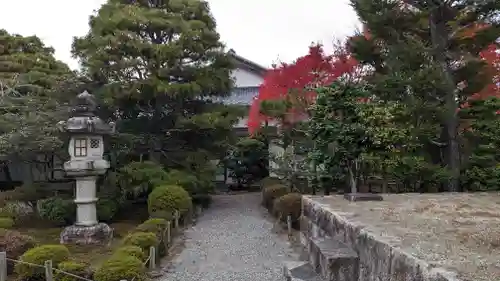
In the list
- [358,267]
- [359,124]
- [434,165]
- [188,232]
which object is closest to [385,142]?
[359,124]

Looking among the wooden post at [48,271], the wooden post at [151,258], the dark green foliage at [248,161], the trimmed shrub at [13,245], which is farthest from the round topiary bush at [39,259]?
the dark green foliage at [248,161]

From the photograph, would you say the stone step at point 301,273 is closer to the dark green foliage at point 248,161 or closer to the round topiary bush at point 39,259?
the round topiary bush at point 39,259

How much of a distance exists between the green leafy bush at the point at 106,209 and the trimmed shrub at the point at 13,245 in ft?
10.1

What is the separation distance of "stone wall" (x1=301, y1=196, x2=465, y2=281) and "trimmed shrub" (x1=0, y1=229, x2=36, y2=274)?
5811mm

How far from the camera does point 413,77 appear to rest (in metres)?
10.1

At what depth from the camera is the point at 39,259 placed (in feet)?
25.6

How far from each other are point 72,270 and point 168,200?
4.74 meters

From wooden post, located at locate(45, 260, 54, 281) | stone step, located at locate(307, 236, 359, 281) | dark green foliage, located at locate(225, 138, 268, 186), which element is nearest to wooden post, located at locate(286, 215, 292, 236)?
stone step, located at locate(307, 236, 359, 281)

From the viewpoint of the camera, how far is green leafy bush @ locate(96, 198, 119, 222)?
12367mm

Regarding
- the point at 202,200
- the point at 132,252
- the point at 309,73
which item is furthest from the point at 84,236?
the point at 309,73

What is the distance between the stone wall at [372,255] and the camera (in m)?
3.27

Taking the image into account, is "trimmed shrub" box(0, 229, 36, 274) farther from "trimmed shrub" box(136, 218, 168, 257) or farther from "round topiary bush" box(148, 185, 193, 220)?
"round topiary bush" box(148, 185, 193, 220)

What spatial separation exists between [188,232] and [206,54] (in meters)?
6.39

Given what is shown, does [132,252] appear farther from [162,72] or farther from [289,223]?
[162,72]
